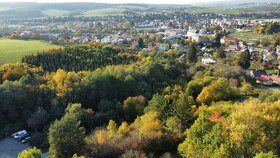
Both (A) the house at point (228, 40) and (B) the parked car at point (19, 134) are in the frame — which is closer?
(B) the parked car at point (19, 134)

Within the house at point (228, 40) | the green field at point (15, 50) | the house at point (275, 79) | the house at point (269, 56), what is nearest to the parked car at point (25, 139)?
the green field at point (15, 50)

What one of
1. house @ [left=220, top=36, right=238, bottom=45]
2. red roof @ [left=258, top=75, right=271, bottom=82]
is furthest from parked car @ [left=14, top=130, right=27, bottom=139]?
house @ [left=220, top=36, right=238, bottom=45]

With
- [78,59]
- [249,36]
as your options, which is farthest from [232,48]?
[78,59]

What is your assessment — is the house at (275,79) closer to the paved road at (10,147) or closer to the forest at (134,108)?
the forest at (134,108)

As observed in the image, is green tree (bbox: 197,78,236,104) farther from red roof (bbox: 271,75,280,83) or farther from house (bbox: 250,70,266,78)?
house (bbox: 250,70,266,78)

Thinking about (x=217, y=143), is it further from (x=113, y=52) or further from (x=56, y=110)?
(x=113, y=52)

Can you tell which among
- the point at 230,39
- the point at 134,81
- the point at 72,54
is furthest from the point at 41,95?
the point at 230,39

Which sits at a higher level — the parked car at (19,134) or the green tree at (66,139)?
the green tree at (66,139)
